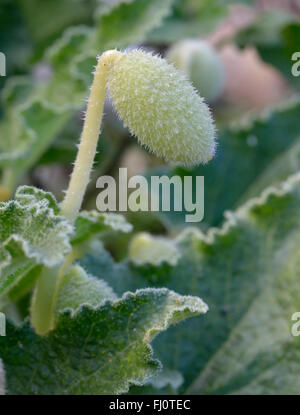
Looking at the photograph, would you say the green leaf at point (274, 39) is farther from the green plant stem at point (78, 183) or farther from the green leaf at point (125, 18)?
the green plant stem at point (78, 183)

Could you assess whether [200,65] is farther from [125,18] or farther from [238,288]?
[238,288]

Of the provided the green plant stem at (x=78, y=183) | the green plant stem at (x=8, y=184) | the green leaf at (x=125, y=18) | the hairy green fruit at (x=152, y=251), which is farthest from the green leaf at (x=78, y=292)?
the green leaf at (x=125, y=18)

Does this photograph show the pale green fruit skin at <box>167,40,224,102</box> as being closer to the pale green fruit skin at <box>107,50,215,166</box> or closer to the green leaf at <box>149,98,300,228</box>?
the green leaf at <box>149,98,300,228</box>

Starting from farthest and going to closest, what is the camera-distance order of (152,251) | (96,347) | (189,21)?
1. (189,21)
2. (152,251)
3. (96,347)

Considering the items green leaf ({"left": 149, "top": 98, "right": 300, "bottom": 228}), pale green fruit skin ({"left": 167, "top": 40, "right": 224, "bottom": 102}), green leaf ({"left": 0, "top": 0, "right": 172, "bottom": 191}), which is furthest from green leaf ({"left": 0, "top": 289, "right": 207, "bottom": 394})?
pale green fruit skin ({"left": 167, "top": 40, "right": 224, "bottom": 102})

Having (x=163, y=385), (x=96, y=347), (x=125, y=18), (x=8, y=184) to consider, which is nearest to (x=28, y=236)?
(x=96, y=347)

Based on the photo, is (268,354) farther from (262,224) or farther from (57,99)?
(57,99)
